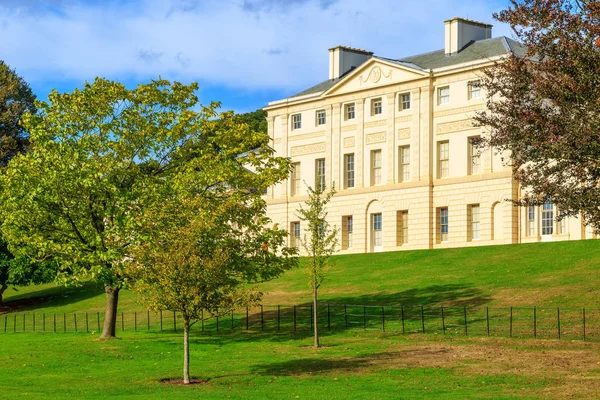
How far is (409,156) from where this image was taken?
83312mm

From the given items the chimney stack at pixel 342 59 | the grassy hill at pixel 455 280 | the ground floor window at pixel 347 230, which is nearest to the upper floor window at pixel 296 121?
the chimney stack at pixel 342 59

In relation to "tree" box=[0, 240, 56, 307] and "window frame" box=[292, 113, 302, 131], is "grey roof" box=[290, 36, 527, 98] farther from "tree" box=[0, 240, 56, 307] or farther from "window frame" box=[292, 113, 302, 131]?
"tree" box=[0, 240, 56, 307]

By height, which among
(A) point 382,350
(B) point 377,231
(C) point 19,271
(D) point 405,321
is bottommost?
(A) point 382,350

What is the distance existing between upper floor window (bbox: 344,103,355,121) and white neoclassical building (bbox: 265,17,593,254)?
0.13m

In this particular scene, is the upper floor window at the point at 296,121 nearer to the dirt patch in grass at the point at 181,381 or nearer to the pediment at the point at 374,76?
the pediment at the point at 374,76

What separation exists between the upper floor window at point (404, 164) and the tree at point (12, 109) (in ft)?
101

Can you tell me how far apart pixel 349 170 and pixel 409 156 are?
685 cm

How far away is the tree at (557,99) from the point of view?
3028cm

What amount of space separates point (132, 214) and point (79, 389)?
14.1 metres

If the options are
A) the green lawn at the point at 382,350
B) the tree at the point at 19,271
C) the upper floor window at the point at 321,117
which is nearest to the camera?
the green lawn at the point at 382,350

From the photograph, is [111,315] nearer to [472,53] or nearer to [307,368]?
[307,368]

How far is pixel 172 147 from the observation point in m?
51.6

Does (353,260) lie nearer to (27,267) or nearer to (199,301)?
(27,267)

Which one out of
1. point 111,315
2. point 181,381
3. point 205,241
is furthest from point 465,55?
point 181,381
